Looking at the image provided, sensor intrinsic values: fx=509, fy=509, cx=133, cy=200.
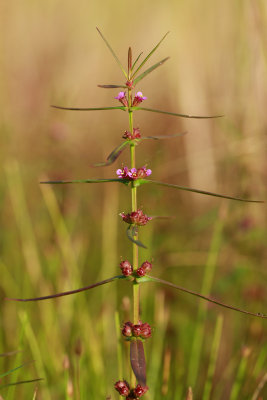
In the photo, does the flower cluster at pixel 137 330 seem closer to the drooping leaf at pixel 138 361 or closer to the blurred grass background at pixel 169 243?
the drooping leaf at pixel 138 361

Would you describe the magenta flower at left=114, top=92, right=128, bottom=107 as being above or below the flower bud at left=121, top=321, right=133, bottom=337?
above

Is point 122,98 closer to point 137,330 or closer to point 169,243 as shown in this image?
point 137,330

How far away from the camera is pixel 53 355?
4.11ft

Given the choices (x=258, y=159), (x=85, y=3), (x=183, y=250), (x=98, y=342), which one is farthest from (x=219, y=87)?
(x=85, y=3)

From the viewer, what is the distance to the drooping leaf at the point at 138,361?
51cm

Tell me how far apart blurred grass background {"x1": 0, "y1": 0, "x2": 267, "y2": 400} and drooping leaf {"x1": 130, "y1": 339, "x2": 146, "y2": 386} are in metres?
0.30

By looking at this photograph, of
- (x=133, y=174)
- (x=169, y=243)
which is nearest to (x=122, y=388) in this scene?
(x=133, y=174)

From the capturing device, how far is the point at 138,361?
536mm

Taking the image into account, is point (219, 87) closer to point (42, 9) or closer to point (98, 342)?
point (98, 342)

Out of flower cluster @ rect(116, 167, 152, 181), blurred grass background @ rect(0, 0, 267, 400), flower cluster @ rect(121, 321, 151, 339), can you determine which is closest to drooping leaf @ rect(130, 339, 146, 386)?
flower cluster @ rect(121, 321, 151, 339)

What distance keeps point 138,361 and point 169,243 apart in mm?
1359

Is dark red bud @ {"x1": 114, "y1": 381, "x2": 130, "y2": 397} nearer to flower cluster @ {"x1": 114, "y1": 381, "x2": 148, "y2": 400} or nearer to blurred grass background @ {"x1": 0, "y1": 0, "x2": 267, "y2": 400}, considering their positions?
flower cluster @ {"x1": 114, "y1": 381, "x2": 148, "y2": 400}

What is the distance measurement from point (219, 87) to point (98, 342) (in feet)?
4.80

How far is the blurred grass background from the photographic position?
1.23 metres
